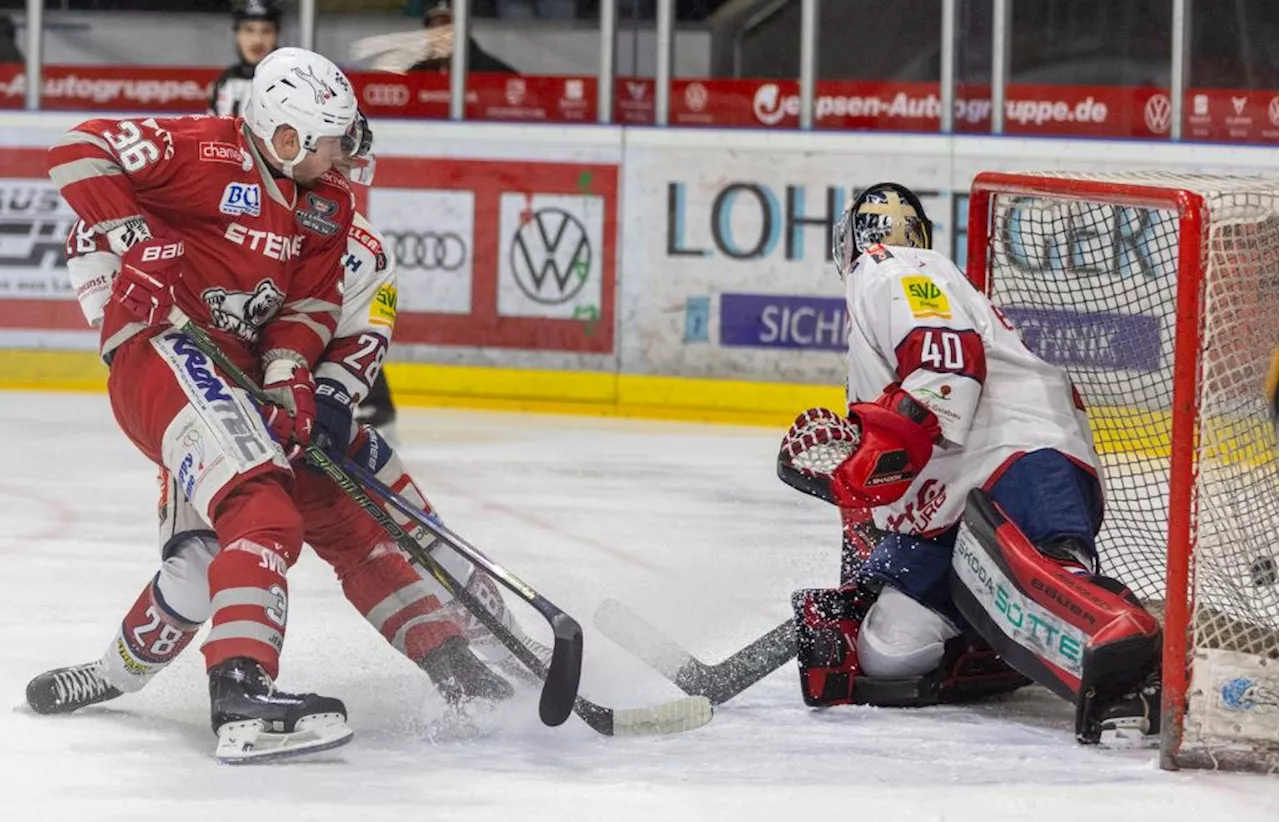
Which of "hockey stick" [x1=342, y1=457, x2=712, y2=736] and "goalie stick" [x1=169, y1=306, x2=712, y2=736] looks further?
"hockey stick" [x1=342, y1=457, x2=712, y2=736]

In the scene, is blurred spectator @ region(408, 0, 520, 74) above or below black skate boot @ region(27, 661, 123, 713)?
above

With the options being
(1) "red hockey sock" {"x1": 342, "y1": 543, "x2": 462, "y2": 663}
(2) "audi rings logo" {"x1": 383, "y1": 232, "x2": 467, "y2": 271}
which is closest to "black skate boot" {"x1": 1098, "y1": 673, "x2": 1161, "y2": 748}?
(1) "red hockey sock" {"x1": 342, "y1": 543, "x2": 462, "y2": 663}

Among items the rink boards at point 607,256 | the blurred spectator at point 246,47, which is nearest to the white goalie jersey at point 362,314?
the blurred spectator at point 246,47

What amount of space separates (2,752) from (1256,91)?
524 centimetres

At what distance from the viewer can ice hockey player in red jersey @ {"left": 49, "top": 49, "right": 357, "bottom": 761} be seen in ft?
10.3

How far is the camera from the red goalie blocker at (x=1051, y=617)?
3.23 m

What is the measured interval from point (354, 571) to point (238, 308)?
1.57 ft

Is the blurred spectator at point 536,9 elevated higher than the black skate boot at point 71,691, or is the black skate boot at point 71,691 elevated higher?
the blurred spectator at point 536,9

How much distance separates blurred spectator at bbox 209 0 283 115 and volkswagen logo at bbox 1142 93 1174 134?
9.37 feet

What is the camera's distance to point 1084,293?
4320 millimetres

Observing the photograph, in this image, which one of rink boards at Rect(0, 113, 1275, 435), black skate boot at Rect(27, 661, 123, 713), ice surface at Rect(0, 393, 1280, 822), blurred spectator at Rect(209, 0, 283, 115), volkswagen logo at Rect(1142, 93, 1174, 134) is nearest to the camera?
ice surface at Rect(0, 393, 1280, 822)

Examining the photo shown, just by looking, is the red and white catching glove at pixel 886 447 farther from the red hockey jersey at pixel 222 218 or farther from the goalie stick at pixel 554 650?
the red hockey jersey at pixel 222 218

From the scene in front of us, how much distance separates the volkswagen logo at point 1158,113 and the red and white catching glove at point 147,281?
4.79m

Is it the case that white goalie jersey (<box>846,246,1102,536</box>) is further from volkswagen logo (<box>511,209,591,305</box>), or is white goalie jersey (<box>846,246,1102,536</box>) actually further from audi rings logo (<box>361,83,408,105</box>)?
audi rings logo (<box>361,83,408,105</box>)
